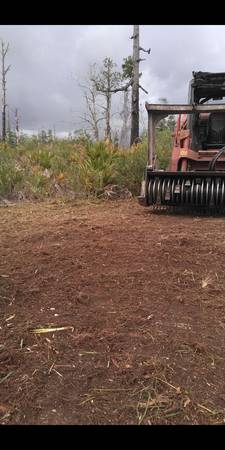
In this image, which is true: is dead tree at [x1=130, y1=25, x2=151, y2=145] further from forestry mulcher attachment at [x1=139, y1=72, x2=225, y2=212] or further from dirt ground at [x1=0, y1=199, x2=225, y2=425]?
dirt ground at [x1=0, y1=199, x2=225, y2=425]

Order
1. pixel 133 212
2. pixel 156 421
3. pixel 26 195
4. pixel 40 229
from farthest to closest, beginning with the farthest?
pixel 26 195, pixel 133 212, pixel 40 229, pixel 156 421

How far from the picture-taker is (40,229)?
5.13m

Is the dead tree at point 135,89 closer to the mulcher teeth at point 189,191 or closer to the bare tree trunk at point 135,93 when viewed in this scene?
the bare tree trunk at point 135,93

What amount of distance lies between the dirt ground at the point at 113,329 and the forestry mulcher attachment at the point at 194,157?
63.0 inches

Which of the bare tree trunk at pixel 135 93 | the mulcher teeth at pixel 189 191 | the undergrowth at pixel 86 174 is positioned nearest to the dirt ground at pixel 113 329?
the mulcher teeth at pixel 189 191

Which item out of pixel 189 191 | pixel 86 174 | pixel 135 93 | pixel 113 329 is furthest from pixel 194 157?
pixel 135 93

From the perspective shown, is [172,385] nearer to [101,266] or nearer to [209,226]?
[101,266]

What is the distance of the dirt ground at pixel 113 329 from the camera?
207 centimetres

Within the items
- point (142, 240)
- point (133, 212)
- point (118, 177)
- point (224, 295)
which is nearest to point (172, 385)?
point (224, 295)

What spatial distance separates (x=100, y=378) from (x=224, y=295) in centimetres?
129

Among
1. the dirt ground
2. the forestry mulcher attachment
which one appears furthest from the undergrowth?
the dirt ground

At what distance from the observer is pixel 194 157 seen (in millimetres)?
6656

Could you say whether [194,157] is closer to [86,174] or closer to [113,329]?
[86,174]

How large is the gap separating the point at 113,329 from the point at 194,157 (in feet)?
14.5
